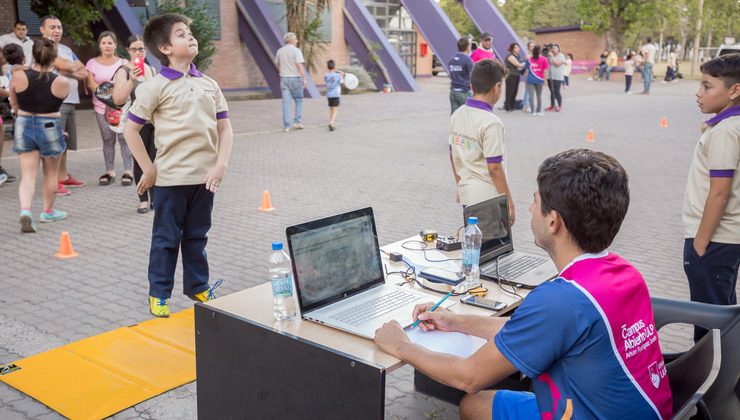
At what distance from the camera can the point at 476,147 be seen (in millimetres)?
5102

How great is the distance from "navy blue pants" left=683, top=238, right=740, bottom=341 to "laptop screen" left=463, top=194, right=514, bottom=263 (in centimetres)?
101

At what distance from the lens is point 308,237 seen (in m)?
3.07

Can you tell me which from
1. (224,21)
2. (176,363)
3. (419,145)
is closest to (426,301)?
(176,363)

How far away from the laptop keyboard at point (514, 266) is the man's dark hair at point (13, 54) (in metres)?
6.09

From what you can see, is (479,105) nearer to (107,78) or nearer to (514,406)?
(514,406)

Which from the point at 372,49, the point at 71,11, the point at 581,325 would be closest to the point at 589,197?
the point at 581,325

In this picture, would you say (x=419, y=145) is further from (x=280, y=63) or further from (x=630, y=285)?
(x=630, y=285)

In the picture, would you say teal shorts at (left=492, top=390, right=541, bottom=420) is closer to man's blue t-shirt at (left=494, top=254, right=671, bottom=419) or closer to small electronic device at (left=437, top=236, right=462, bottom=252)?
man's blue t-shirt at (left=494, top=254, right=671, bottom=419)

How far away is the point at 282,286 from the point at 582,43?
158 ft

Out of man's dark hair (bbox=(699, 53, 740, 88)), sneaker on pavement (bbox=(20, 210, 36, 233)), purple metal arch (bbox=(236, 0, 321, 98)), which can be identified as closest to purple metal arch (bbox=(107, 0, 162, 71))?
purple metal arch (bbox=(236, 0, 321, 98))

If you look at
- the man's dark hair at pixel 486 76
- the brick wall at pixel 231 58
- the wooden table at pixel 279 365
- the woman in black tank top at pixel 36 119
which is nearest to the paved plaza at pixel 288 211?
the woman in black tank top at pixel 36 119

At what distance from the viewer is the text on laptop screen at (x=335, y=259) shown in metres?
3.05

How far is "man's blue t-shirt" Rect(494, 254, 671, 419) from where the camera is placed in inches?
90.1

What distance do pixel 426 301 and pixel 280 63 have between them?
41.7 feet
